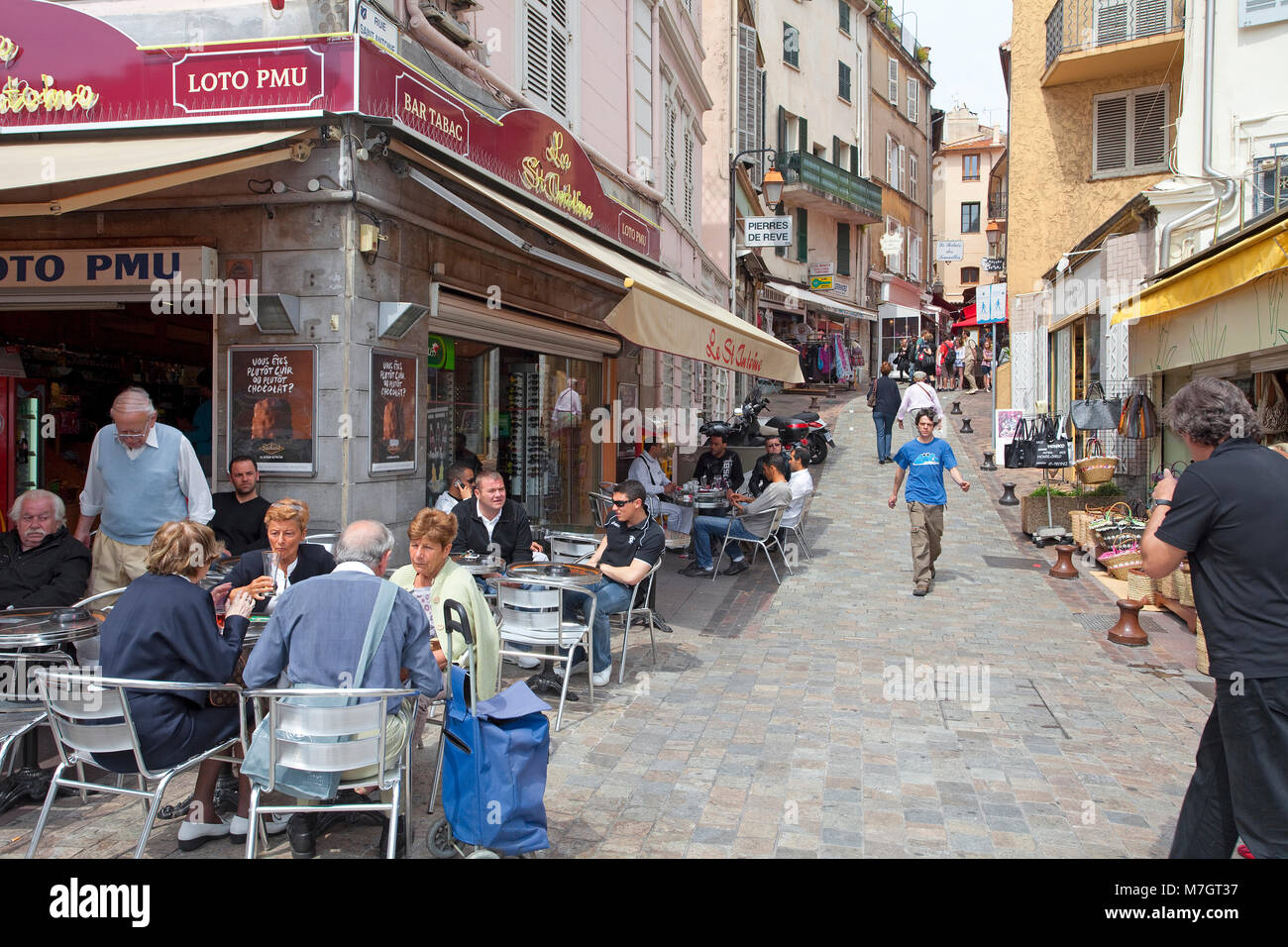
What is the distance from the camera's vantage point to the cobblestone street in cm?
405

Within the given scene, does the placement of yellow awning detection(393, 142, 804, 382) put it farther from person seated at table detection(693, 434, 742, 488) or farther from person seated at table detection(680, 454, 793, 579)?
person seated at table detection(693, 434, 742, 488)

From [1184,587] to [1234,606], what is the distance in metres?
5.48

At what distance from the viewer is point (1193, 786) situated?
335 cm

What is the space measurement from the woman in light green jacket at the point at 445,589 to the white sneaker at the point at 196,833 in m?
1.15

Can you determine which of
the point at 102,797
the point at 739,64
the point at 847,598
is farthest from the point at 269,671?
the point at 739,64

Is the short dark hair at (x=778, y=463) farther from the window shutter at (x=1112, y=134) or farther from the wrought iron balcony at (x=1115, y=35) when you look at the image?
the window shutter at (x=1112, y=134)

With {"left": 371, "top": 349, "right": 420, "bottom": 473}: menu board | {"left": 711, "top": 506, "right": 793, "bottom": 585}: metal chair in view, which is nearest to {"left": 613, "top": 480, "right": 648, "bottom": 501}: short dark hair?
{"left": 371, "top": 349, "right": 420, "bottom": 473}: menu board

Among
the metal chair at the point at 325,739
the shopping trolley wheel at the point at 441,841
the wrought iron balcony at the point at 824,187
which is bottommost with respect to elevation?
the shopping trolley wheel at the point at 441,841

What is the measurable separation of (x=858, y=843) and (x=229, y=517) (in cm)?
420

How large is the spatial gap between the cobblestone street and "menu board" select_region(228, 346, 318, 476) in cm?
224

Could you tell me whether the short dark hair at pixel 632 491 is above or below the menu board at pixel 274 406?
below

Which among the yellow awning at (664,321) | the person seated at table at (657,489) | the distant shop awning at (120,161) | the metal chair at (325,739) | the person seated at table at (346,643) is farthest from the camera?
the person seated at table at (657,489)

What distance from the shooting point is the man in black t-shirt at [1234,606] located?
3051 millimetres

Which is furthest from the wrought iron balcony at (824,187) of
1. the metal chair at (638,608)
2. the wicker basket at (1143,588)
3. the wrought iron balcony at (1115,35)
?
the metal chair at (638,608)
